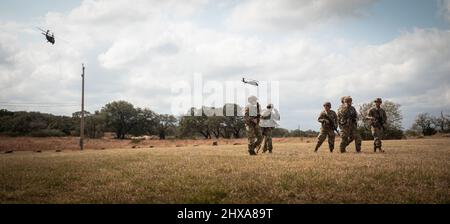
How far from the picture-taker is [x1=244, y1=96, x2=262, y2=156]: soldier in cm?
1544

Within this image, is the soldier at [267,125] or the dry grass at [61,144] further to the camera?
the dry grass at [61,144]

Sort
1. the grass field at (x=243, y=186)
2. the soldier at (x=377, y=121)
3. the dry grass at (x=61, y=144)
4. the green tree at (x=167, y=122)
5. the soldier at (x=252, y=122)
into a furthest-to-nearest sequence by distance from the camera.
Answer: the green tree at (x=167, y=122) < the dry grass at (x=61, y=144) < the soldier at (x=377, y=121) < the soldier at (x=252, y=122) < the grass field at (x=243, y=186)

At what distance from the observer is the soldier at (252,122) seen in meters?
15.4

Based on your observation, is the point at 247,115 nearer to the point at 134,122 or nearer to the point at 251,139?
the point at 251,139

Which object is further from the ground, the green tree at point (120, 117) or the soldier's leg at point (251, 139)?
the green tree at point (120, 117)

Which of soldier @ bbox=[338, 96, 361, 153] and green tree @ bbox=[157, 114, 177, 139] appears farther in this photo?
green tree @ bbox=[157, 114, 177, 139]

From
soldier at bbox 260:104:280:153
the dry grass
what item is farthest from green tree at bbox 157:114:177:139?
soldier at bbox 260:104:280:153

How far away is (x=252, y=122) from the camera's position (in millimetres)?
15648

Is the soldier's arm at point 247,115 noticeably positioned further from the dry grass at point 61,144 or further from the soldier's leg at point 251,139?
the dry grass at point 61,144

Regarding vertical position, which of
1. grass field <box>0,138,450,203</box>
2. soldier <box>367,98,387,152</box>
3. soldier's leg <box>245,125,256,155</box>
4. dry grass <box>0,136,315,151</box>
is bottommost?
dry grass <box>0,136,315,151</box>

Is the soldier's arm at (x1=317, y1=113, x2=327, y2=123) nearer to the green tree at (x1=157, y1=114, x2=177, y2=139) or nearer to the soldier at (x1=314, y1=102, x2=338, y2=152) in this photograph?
the soldier at (x1=314, y1=102, x2=338, y2=152)

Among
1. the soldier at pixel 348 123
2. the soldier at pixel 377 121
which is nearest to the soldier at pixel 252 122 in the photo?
the soldier at pixel 348 123

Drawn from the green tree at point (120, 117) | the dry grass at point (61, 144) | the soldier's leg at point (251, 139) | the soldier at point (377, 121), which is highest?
the green tree at point (120, 117)

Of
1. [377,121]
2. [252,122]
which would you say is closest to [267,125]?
[252,122]
